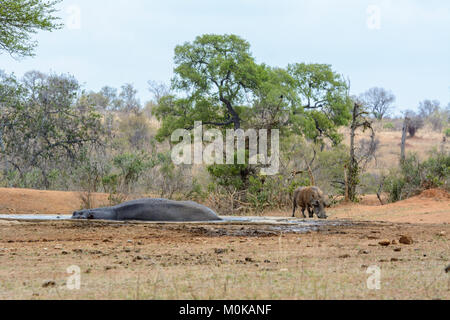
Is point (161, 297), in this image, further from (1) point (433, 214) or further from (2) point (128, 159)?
(2) point (128, 159)

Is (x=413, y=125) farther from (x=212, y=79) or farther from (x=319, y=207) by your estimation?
(x=319, y=207)

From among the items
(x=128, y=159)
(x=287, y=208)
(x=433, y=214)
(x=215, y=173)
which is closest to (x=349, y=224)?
(x=433, y=214)

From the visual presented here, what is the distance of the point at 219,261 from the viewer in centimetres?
688

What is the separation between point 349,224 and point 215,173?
30.3 feet

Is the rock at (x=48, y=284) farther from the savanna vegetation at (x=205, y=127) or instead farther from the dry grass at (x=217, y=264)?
the savanna vegetation at (x=205, y=127)

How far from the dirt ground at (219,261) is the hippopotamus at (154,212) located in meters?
0.65

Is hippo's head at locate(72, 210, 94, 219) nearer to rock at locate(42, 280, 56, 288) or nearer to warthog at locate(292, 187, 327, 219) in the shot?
warthog at locate(292, 187, 327, 219)
